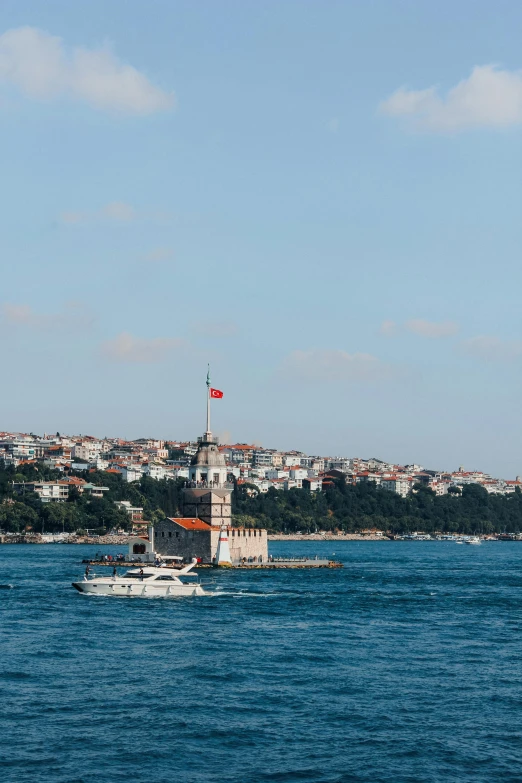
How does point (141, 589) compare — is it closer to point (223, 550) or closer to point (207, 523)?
point (223, 550)

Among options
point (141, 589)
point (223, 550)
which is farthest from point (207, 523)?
point (141, 589)

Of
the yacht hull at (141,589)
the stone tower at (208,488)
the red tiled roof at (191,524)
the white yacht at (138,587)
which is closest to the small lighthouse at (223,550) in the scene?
the red tiled roof at (191,524)

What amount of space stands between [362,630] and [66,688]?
65.1 feet

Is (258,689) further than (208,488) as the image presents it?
No

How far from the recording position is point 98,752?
28.9 meters

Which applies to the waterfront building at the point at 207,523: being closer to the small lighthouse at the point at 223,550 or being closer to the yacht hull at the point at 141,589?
the small lighthouse at the point at 223,550

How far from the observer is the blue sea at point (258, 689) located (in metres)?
28.2

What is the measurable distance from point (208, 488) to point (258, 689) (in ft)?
190

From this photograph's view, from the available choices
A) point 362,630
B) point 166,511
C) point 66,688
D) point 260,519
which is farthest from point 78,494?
point 66,688

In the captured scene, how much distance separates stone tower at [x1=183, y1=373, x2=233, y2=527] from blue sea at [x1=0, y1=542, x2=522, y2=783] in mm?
26597

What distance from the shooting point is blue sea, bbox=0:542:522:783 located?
28.2 metres

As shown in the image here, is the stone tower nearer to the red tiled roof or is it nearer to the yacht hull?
the red tiled roof

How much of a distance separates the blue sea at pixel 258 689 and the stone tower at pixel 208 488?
2660cm

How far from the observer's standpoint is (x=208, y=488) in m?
95.1
